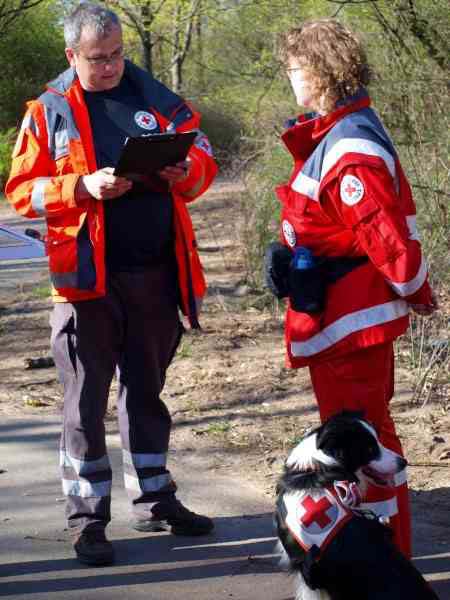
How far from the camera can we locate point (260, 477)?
211 inches

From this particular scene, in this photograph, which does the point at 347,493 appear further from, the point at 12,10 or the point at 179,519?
the point at 12,10

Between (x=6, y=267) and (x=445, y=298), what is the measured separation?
5658 mm

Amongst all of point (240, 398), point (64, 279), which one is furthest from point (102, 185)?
point (240, 398)

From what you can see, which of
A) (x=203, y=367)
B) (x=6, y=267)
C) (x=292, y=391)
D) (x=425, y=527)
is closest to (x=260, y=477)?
(x=425, y=527)

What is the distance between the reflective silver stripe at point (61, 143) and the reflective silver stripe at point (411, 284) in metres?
1.50

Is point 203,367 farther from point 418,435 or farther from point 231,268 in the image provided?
point 231,268

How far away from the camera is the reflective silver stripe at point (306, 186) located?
3752 millimetres

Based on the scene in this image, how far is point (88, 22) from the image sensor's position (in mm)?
4125

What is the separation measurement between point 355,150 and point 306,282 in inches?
20.9

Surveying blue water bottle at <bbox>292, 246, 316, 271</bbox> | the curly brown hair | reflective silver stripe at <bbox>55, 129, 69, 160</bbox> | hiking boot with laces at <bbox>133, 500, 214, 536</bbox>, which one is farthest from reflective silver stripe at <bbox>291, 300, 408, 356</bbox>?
reflective silver stripe at <bbox>55, 129, 69, 160</bbox>

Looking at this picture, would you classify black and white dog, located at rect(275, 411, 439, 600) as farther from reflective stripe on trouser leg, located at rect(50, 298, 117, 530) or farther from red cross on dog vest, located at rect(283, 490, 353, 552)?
reflective stripe on trouser leg, located at rect(50, 298, 117, 530)

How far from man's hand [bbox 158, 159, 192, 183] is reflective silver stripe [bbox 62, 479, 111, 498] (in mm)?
1395

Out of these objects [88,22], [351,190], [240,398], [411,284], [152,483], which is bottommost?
[240,398]

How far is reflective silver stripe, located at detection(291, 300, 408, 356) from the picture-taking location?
3773 mm
